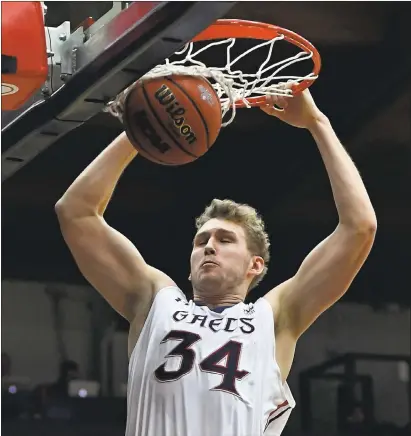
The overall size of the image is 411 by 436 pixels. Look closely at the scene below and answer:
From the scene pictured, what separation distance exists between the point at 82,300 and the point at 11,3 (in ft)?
11.1

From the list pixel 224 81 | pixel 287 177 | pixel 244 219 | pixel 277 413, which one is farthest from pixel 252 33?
pixel 287 177

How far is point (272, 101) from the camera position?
2662 mm

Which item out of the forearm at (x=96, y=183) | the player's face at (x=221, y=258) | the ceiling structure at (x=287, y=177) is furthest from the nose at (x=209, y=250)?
the ceiling structure at (x=287, y=177)

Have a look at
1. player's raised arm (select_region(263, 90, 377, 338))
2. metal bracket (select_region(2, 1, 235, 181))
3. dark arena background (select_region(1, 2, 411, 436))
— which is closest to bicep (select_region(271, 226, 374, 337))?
player's raised arm (select_region(263, 90, 377, 338))

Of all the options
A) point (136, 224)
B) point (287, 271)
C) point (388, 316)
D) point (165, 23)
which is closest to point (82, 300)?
point (136, 224)

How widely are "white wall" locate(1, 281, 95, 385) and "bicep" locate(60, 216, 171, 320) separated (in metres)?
2.78

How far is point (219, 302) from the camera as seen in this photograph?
2.69 meters

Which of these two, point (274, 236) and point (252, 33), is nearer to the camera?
point (252, 33)

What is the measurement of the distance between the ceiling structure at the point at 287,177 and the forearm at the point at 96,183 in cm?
276

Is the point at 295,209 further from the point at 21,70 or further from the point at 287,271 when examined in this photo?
the point at 21,70

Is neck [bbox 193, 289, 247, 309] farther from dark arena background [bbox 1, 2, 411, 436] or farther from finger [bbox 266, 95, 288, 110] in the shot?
dark arena background [bbox 1, 2, 411, 436]

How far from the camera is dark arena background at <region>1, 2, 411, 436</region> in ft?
17.6

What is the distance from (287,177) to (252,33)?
11.0 ft

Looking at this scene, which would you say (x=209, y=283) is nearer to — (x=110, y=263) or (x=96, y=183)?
(x=110, y=263)
